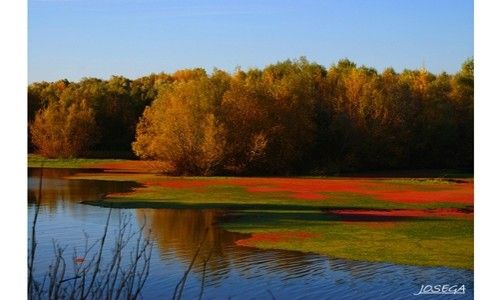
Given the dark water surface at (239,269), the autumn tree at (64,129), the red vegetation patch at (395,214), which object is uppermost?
the autumn tree at (64,129)

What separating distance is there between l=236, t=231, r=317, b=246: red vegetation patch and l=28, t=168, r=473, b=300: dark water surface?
30cm

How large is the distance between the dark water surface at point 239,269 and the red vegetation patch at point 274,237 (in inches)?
11.7

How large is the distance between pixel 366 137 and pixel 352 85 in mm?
1772

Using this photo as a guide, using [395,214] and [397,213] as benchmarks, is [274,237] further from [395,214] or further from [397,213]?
[397,213]

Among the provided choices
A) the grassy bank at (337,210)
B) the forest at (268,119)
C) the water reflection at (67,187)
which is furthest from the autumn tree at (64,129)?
the water reflection at (67,187)

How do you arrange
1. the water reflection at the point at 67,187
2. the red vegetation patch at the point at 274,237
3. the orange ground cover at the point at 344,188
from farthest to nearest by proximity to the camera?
the water reflection at the point at 67,187 < the orange ground cover at the point at 344,188 < the red vegetation patch at the point at 274,237

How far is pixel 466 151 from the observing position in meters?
15.9

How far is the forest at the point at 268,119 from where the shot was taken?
53.7 feet

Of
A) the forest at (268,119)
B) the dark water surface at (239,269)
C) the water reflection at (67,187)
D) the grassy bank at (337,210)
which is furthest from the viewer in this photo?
the water reflection at (67,187)

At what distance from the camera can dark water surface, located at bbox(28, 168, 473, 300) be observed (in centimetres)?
1027

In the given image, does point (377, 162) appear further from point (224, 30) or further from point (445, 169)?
point (224, 30)

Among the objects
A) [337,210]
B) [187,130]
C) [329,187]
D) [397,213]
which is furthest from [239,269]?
[187,130]

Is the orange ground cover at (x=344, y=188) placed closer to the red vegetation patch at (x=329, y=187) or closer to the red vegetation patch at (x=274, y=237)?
the red vegetation patch at (x=329, y=187)
